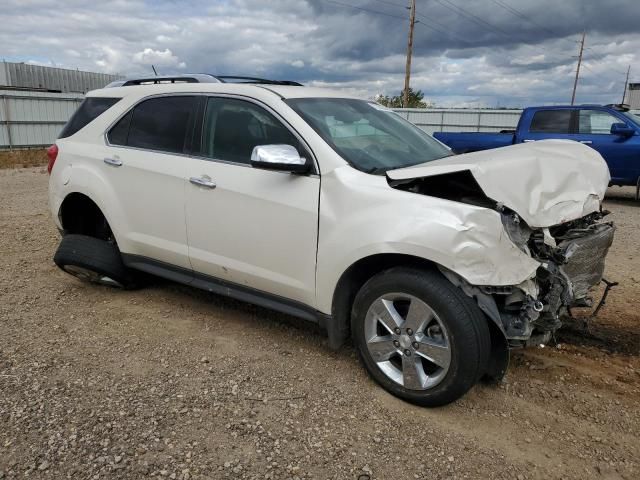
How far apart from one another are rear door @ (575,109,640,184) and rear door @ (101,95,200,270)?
8503 millimetres

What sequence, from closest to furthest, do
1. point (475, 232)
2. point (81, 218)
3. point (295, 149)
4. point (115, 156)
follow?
1. point (475, 232)
2. point (295, 149)
3. point (115, 156)
4. point (81, 218)

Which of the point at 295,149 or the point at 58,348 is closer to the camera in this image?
the point at 295,149

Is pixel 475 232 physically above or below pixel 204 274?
above

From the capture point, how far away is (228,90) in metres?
3.78

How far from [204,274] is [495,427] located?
225cm

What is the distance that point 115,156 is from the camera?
14.1 feet

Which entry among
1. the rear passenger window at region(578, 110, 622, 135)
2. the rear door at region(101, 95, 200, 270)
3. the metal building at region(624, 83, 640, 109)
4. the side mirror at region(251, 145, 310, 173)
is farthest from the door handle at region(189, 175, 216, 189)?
the metal building at region(624, 83, 640, 109)

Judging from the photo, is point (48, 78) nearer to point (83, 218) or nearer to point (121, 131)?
point (83, 218)

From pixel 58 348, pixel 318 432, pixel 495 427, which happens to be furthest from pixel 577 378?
pixel 58 348

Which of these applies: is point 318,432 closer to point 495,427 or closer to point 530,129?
point 495,427

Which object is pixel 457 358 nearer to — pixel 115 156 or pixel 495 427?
pixel 495 427

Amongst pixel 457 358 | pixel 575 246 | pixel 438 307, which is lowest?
pixel 457 358

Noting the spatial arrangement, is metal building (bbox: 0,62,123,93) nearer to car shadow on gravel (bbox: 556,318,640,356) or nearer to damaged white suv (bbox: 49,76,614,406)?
damaged white suv (bbox: 49,76,614,406)

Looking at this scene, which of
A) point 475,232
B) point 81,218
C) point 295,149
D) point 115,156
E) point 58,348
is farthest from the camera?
point 81,218
